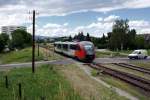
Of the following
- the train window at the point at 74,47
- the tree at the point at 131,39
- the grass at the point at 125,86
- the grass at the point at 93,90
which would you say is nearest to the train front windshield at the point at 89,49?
the train window at the point at 74,47

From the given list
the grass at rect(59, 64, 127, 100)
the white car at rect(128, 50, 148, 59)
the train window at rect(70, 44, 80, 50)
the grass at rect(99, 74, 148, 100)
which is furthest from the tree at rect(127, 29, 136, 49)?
the grass at rect(59, 64, 127, 100)

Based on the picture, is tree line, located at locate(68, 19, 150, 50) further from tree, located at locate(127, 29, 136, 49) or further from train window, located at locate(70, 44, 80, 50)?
train window, located at locate(70, 44, 80, 50)

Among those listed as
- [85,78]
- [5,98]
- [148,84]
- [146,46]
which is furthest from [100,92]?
[146,46]

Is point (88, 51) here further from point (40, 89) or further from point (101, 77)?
point (40, 89)

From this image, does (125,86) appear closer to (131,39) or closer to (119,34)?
(119,34)

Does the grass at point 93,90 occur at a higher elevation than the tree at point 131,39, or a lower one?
lower

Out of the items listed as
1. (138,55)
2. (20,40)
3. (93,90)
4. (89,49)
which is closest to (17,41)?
(20,40)

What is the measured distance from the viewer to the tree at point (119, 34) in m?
106

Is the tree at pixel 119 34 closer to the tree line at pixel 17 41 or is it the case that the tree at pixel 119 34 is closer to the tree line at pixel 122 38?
the tree line at pixel 122 38

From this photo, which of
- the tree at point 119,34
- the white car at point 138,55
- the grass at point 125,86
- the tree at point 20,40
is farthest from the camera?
the tree at point 20,40

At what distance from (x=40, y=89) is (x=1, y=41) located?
119028 millimetres

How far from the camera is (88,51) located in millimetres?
56469

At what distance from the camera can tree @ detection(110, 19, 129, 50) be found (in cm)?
10606

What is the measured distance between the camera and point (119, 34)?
10662cm
